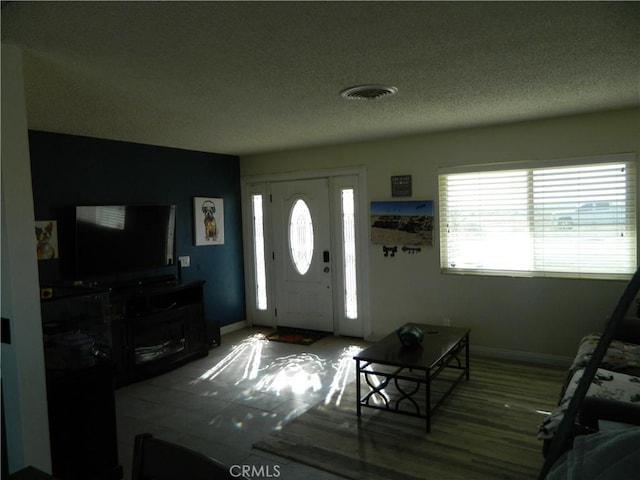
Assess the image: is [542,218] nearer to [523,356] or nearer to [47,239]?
[523,356]

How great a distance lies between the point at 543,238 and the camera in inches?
175

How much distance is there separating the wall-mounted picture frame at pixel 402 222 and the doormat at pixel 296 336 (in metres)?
1.39

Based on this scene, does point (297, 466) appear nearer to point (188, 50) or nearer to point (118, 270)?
point (188, 50)

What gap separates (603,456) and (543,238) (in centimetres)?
407

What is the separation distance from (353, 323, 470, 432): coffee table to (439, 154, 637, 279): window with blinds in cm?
109

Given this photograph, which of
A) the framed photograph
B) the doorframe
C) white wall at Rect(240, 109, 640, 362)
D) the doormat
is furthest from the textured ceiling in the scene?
the doormat

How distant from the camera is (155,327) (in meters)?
4.54

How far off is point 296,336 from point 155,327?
5.93 ft

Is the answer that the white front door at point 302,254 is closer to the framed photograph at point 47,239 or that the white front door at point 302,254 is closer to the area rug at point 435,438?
the area rug at point 435,438

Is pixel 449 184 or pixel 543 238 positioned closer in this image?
pixel 543 238

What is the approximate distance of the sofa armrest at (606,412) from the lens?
6.91 feet

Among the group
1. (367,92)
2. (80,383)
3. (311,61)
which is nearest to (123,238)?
(80,383)

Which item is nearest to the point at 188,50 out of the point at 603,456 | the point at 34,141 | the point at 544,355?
the point at 603,456

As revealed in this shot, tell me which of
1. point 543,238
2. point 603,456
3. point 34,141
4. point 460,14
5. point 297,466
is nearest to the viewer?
point 603,456
